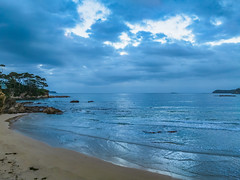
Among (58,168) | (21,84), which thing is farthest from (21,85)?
(58,168)

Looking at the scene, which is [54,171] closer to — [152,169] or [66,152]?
[66,152]

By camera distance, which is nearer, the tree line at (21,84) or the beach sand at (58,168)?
the beach sand at (58,168)

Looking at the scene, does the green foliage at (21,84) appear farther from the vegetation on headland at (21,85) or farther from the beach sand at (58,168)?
the beach sand at (58,168)

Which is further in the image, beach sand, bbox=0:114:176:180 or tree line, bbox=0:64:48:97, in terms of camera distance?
tree line, bbox=0:64:48:97

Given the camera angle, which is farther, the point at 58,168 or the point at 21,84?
the point at 21,84

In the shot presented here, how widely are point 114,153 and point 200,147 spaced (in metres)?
5.95

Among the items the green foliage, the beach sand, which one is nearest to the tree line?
the green foliage

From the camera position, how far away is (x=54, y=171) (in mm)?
5668

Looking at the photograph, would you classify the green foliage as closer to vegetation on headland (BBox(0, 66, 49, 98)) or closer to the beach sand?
vegetation on headland (BBox(0, 66, 49, 98))

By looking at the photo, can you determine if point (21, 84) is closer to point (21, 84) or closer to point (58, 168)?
point (21, 84)

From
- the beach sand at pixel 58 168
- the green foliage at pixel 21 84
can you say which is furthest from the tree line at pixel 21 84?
the beach sand at pixel 58 168

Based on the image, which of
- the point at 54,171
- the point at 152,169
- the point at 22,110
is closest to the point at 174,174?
the point at 152,169

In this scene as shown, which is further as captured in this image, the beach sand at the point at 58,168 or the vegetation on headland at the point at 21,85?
the vegetation on headland at the point at 21,85

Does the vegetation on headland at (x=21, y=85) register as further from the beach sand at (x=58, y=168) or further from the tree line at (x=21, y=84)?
the beach sand at (x=58, y=168)
